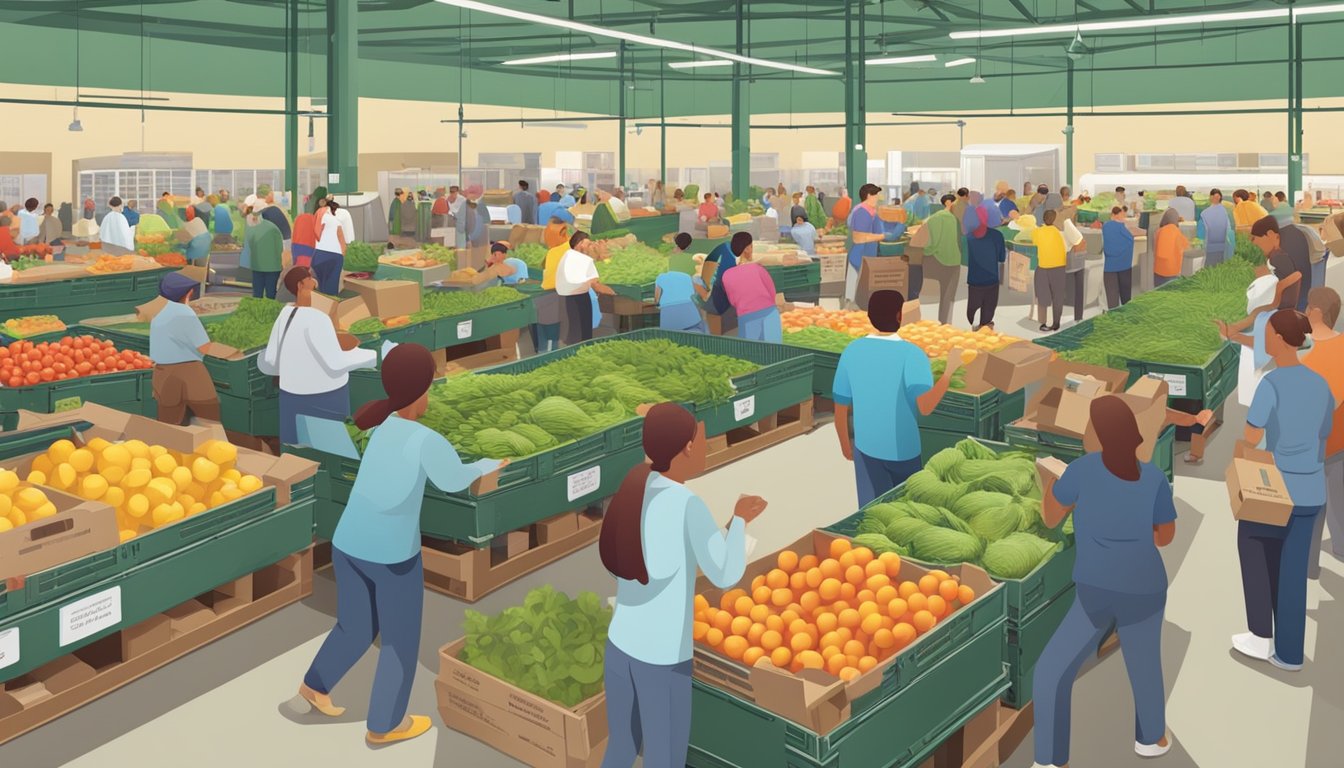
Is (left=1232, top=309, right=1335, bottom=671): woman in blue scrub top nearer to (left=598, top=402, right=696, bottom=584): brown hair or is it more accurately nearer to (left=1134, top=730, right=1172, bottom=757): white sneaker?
(left=1134, top=730, right=1172, bottom=757): white sneaker

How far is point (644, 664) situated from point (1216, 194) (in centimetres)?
1429

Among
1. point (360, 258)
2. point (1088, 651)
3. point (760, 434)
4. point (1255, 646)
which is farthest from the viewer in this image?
point (360, 258)

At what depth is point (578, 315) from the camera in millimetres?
10258

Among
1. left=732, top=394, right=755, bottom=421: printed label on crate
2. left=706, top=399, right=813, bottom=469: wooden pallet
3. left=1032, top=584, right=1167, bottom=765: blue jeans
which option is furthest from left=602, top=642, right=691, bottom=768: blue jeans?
left=732, top=394, right=755, bottom=421: printed label on crate

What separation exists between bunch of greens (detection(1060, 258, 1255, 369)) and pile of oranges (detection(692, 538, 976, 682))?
13.1ft

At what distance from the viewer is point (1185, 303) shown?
10.4 metres

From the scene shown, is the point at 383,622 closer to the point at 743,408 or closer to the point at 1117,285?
the point at 743,408

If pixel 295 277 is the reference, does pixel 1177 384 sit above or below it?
below

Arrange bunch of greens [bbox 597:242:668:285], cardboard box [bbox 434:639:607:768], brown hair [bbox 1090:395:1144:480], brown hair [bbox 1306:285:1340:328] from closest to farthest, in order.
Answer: brown hair [bbox 1090:395:1144:480] → cardboard box [bbox 434:639:607:768] → brown hair [bbox 1306:285:1340:328] → bunch of greens [bbox 597:242:668:285]

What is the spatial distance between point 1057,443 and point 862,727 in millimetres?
3108

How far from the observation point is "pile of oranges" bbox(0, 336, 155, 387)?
7898 mm

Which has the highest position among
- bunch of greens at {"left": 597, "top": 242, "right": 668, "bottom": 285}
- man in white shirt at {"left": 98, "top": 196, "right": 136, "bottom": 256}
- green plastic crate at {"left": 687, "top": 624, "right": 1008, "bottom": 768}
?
man in white shirt at {"left": 98, "top": 196, "right": 136, "bottom": 256}

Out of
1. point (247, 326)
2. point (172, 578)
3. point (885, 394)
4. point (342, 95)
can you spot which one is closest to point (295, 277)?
point (172, 578)

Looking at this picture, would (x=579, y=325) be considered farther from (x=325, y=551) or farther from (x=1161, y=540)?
(x=1161, y=540)
